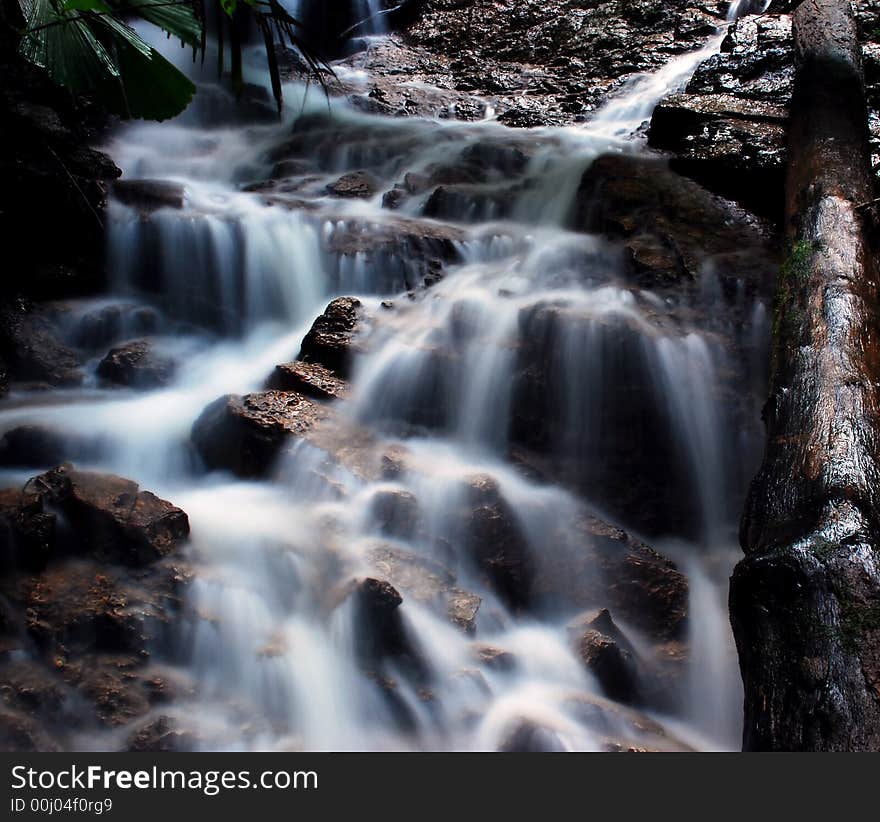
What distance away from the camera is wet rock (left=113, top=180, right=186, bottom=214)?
5629 mm

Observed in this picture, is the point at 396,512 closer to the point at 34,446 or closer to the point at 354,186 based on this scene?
the point at 34,446

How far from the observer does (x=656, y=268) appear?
4.94m

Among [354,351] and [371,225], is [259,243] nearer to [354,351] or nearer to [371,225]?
[371,225]

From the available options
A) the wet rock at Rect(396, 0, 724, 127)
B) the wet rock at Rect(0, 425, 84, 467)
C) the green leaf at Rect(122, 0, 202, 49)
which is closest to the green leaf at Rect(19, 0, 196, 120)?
the green leaf at Rect(122, 0, 202, 49)

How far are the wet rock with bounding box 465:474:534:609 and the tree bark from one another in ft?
3.89

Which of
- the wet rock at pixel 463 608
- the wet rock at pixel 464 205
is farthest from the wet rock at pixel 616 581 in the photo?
the wet rock at pixel 464 205

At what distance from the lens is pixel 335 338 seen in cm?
454

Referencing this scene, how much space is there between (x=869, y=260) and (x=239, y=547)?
3280 millimetres

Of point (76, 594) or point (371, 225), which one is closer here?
point (76, 594)

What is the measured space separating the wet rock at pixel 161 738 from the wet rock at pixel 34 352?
110 inches

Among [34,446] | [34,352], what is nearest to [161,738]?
[34,446]

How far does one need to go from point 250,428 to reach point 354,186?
11.9ft

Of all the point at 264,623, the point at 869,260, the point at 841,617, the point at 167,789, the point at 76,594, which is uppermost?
the point at 869,260

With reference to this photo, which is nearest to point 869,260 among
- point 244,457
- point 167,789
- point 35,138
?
point 244,457
